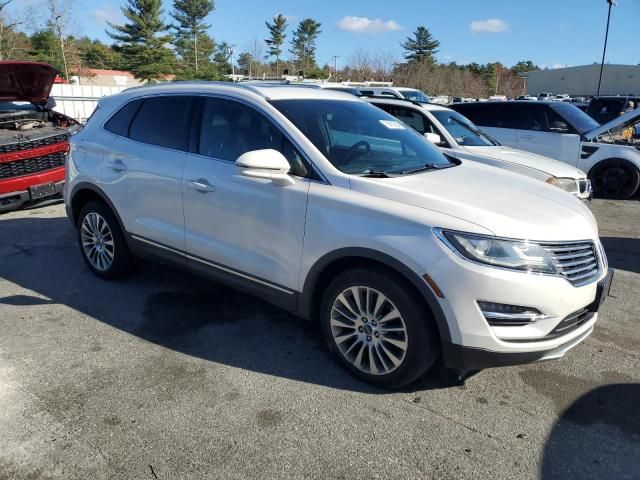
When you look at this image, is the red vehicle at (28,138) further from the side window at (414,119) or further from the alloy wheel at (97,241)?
the side window at (414,119)

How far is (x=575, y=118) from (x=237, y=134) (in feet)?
27.4

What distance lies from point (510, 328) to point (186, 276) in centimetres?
332

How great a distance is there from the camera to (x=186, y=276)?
5.04 m

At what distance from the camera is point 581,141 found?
9.43 meters

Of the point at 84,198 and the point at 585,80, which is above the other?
the point at 585,80

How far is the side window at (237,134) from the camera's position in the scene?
11.1 ft

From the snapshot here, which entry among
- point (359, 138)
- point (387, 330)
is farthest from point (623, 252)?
point (387, 330)

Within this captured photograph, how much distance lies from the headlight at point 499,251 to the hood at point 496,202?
0.17 ft

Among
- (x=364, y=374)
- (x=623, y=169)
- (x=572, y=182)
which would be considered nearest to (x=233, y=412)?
(x=364, y=374)

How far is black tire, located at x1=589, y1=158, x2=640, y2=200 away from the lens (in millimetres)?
9438

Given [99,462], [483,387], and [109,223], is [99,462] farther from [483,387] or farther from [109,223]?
[109,223]

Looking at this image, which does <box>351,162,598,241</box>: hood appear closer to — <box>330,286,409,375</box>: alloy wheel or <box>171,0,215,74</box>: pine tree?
<box>330,286,409,375</box>: alloy wheel

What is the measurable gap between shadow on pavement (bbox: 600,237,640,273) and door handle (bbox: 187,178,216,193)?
14.9 feet

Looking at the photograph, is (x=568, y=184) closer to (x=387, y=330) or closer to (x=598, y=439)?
(x=598, y=439)
